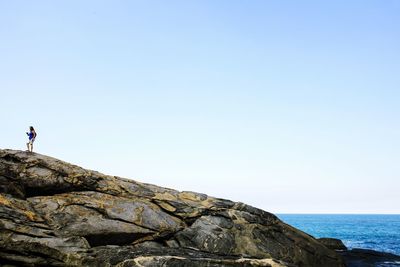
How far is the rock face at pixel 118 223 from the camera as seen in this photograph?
14133 mm

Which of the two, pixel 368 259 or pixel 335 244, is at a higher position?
pixel 335 244

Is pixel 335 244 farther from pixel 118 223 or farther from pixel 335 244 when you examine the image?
pixel 118 223

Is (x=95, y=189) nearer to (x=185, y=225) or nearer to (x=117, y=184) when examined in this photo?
(x=117, y=184)

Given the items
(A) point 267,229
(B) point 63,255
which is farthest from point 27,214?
(A) point 267,229

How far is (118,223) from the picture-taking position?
20.0m

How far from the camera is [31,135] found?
25.7 metres

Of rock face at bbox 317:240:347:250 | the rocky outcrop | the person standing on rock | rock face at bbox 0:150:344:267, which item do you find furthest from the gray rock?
the person standing on rock

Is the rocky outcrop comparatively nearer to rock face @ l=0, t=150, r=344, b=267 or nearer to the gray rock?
the gray rock

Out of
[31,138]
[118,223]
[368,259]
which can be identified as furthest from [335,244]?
[31,138]

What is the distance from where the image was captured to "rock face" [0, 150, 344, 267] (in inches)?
556

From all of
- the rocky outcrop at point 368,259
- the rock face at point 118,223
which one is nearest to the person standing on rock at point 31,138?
the rock face at point 118,223

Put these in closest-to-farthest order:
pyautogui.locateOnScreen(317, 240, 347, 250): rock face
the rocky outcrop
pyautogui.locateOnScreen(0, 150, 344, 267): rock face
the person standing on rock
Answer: pyautogui.locateOnScreen(0, 150, 344, 267): rock face < the person standing on rock < the rocky outcrop < pyautogui.locateOnScreen(317, 240, 347, 250): rock face

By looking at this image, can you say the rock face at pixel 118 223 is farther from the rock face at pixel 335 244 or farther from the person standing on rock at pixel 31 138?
the rock face at pixel 335 244

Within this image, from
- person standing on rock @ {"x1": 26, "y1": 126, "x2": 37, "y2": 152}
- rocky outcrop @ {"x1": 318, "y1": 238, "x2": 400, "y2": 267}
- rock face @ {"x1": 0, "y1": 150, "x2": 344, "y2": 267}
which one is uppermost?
person standing on rock @ {"x1": 26, "y1": 126, "x2": 37, "y2": 152}
